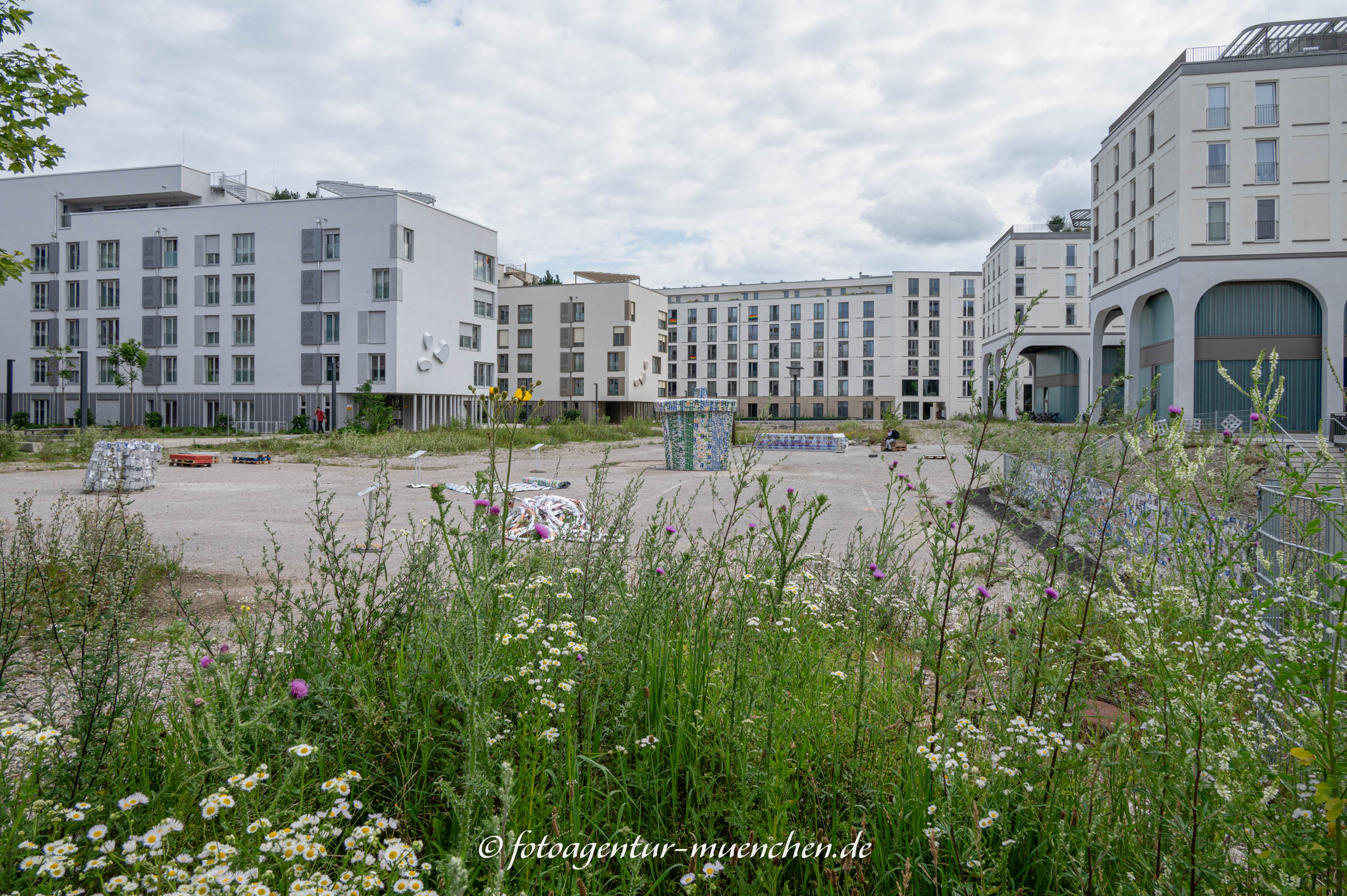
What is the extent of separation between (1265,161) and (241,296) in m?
54.9

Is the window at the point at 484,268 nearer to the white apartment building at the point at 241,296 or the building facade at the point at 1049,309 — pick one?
the white apartment building at the point at 241,296

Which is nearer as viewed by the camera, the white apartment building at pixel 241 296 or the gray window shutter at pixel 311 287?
the white apartment building at pixel 241 296

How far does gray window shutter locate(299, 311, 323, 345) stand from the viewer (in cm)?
4503

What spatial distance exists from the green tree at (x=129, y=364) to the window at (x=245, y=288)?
6120 millimetres

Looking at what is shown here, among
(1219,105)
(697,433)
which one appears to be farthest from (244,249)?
(1219,105)

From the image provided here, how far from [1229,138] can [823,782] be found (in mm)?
41066

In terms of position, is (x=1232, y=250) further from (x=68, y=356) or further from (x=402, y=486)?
(x=68, y=356)

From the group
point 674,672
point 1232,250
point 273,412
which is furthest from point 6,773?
point 273,412

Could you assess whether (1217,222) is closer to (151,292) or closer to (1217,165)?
(1217,165)

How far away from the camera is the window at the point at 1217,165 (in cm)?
3259

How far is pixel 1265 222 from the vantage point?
106ft

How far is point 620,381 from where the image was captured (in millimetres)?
69250

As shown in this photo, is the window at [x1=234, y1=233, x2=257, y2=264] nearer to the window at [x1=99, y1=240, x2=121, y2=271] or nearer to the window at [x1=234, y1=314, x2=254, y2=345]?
the window at [x1=234, y1=314, x2=254, y2=345]

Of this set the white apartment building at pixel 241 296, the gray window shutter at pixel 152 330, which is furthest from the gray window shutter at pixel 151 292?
the gray window shutter at pixel 152 330
